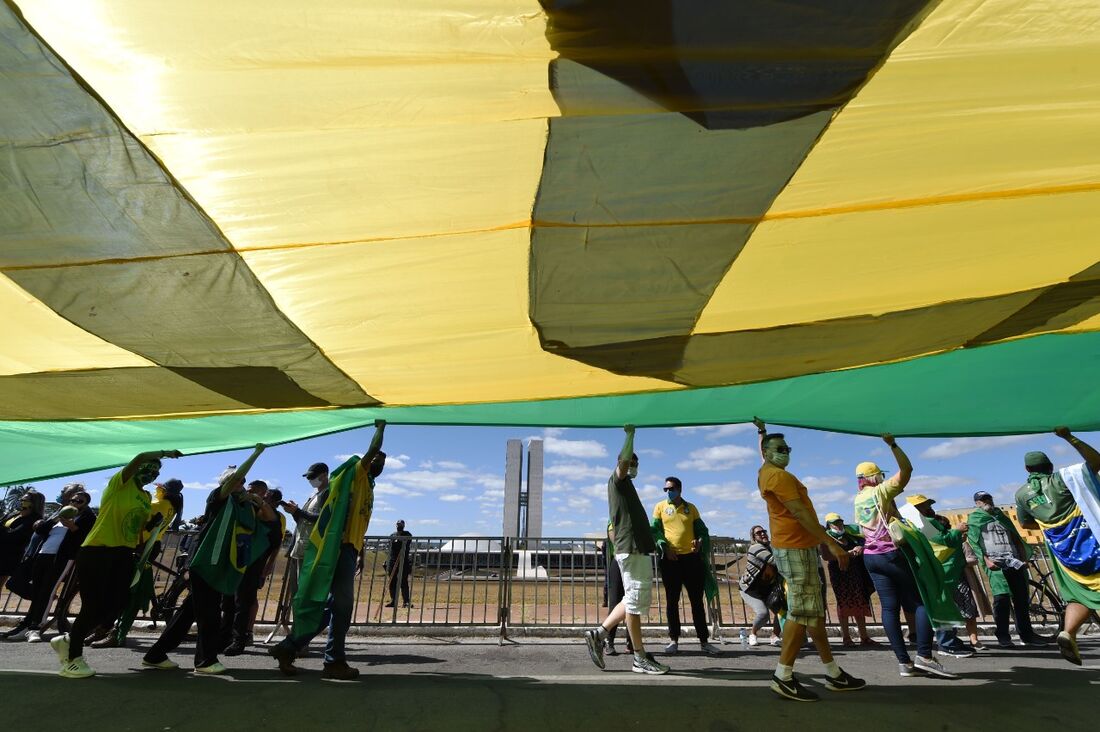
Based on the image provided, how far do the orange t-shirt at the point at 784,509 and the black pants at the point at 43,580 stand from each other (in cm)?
814

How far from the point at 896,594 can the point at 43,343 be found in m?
7.13

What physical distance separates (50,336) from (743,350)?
5049mm

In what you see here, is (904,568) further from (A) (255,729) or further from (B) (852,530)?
(A) (255,729)

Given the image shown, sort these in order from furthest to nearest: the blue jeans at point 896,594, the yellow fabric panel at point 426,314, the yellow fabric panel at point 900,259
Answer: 1. the blue jeans at point 896,594
2. the yellow fabric panel at point 426,314
3. the yellow fabric panel at point 900,259

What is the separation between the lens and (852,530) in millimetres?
7512

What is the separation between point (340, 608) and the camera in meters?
4.45

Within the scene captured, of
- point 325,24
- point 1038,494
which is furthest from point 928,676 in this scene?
point 325,24

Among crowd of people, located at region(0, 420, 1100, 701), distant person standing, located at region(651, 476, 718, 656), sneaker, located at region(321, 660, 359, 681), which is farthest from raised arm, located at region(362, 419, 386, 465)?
distant person standing, located at region(651, 476, 718, 656)

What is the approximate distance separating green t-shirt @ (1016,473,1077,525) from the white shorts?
4031 millimetres

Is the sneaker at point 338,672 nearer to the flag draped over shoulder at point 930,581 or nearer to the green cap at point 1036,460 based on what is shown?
the flag draped over shoulder at point 930,581

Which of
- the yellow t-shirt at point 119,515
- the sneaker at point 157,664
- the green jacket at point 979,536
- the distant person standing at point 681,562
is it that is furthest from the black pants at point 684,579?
the yellow t-shirt at point 119,515

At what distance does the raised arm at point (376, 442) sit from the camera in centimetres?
517

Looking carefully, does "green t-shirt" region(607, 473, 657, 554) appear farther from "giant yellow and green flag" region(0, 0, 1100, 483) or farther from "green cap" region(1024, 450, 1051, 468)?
"green cap" region(1024, 450, 1051, 468)

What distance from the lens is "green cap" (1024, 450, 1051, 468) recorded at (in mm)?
5695
